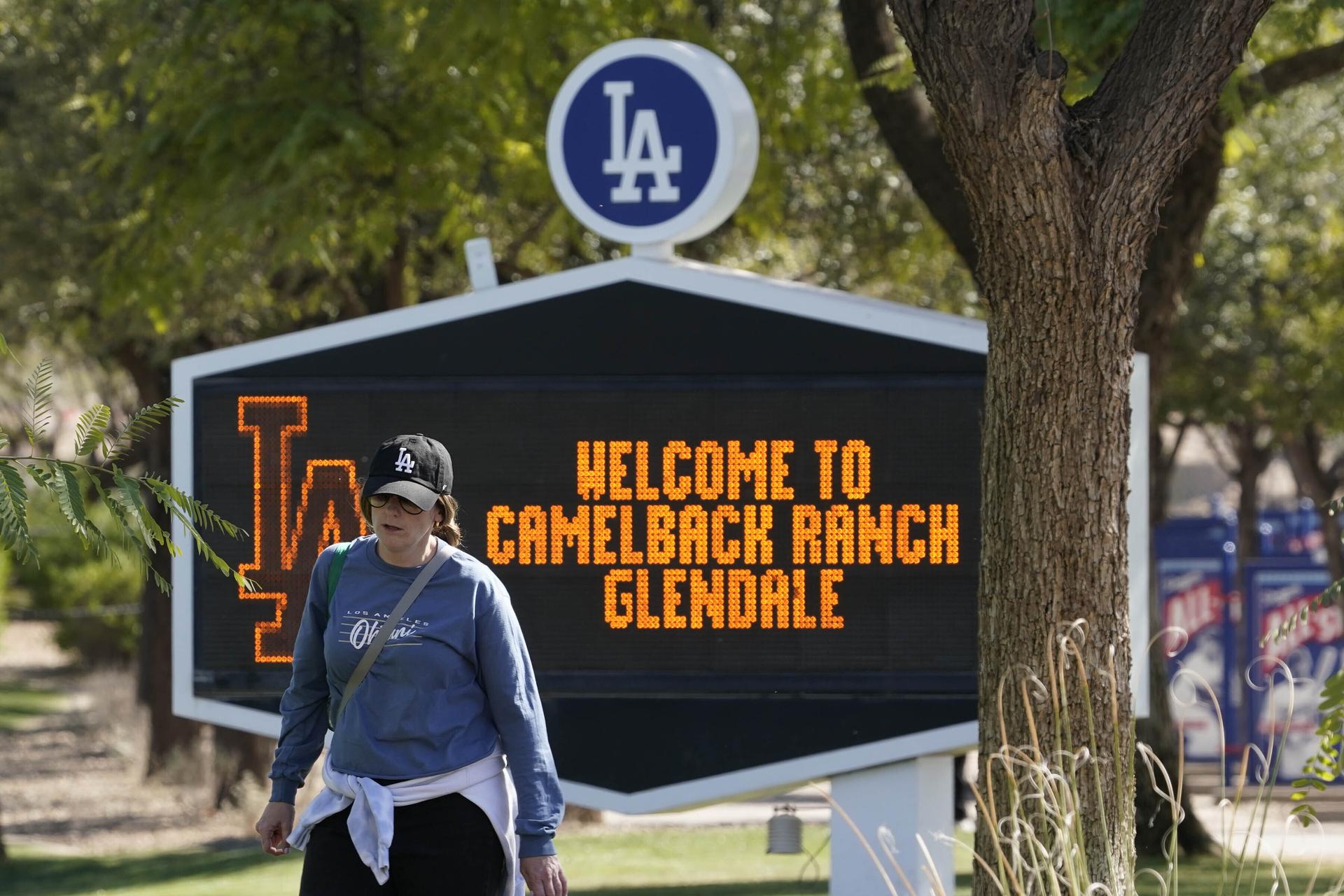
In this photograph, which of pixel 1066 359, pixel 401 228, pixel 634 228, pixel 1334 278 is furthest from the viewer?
pixel 1334 278

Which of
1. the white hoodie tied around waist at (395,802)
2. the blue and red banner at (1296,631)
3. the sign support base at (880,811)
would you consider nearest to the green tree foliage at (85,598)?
the blue and red banner at (1296,631)

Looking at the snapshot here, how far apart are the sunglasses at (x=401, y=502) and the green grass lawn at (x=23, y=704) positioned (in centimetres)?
1860

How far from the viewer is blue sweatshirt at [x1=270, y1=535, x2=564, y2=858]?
3803 millimetres

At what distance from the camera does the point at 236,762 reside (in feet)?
46.8

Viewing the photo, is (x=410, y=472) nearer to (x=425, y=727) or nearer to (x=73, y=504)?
(x=425, y=727)

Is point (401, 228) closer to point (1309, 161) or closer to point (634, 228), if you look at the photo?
point (634, 228)

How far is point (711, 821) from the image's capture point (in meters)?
14.2

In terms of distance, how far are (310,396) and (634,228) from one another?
50.1 inches

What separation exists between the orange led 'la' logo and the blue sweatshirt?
2.16 metres

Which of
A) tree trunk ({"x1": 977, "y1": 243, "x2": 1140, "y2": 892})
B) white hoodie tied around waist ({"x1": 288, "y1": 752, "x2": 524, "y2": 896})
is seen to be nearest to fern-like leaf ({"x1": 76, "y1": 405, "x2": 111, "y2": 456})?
white hoodie tied around waist ({"x1": 288, "y1": 752, "x2": 524, "y2": 896})

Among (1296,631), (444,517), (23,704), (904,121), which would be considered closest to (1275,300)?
(1296,631)

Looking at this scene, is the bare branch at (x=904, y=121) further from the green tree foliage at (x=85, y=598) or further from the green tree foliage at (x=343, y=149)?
the green tree foliage at (x=85, y=598)

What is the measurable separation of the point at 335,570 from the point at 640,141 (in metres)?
2.85

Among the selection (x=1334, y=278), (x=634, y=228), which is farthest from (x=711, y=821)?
(x=634, y=228)
